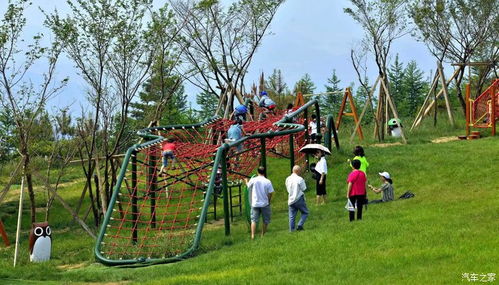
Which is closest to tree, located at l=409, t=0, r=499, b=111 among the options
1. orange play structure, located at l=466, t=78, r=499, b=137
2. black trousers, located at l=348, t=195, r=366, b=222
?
orange play structure, located at l=466, t=78, r=499, b=137

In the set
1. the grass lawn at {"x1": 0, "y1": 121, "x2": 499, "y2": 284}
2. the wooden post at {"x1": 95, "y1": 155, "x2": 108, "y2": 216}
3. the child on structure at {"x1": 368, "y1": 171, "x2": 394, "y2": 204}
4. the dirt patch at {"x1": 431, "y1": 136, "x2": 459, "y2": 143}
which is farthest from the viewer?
the dirt patch at {"x1": 431, "y1": 136, "x2": 459, "y2": 143}

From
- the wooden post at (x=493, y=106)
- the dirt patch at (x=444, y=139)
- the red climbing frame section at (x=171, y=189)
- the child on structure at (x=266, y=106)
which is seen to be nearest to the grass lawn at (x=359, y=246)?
the red climbing frame section at (x=171, y=189)

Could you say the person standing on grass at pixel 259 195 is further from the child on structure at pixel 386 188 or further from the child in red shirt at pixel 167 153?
the child in red shirt at pixel 167 153

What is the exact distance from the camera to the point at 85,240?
50.1ft

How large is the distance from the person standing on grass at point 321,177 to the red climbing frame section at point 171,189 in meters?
1.33

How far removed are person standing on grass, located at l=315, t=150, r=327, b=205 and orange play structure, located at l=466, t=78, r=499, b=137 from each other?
26.7ft

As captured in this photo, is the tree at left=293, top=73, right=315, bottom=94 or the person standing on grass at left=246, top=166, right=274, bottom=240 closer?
the person standing on grass at left=246, top=166, right=274, bottom=240

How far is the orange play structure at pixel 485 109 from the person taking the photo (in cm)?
2041

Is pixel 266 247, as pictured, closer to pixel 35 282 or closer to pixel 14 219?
pixel 35 282

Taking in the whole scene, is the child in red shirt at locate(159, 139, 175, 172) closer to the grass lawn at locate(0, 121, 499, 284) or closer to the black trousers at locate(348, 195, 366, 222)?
the grass lawn at locate(0, 121, 499, 284)

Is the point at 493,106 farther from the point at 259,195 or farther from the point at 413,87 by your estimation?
the point at 413,87

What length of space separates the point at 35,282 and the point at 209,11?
1675cm

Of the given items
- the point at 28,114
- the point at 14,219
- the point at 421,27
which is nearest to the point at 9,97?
the point at 28,114

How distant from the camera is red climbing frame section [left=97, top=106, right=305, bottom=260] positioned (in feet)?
38.1
